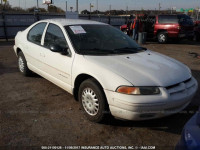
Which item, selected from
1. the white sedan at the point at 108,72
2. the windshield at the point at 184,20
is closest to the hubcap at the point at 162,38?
the windshield at the point at 184,20

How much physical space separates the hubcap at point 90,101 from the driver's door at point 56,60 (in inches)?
17.5

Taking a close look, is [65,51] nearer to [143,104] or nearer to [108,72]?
[108,72]

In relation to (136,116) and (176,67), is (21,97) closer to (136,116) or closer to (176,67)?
(136,116)

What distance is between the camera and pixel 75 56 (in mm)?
3457

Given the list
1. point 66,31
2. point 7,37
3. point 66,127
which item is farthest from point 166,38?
point 66,127

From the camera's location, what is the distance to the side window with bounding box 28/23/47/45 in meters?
4.50

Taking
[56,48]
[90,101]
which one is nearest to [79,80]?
[90,101]

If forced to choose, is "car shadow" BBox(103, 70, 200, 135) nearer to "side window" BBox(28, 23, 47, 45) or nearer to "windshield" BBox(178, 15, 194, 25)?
"side window" BBox(28, 23, 47, 45)

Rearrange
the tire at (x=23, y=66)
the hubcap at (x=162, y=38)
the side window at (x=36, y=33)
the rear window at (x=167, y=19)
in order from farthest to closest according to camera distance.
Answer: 1. the hubcap at (x=162, y=38)
2. the rear window at (x=167, y=19)
3. the tire at (x=23, y=66)
4. the side window at (x=36, y=33)

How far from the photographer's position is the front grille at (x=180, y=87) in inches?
114

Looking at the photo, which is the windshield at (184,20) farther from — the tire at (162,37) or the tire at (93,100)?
the tire at (93,100)

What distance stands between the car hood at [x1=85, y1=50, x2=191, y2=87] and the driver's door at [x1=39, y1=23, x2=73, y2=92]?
1.56 feet

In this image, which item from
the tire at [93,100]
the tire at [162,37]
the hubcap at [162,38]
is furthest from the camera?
the hubcap at [162,38]

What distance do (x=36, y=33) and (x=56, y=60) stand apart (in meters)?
1.27
